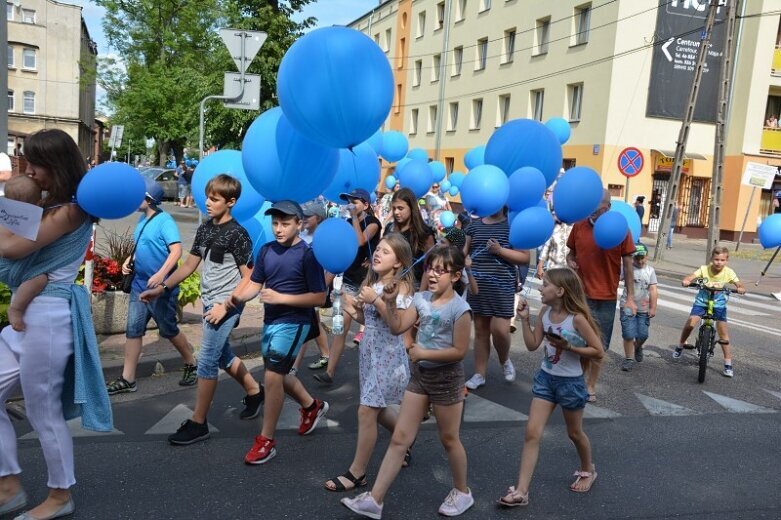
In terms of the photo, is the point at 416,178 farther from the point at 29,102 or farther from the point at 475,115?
the point at 29,102

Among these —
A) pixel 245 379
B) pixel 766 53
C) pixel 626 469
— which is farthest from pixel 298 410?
pixel 766 53

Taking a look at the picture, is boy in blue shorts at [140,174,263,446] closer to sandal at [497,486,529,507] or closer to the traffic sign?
sandal at [497,486,529,507]

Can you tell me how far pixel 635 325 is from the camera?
6.86m

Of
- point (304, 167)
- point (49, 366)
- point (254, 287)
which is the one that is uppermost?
point (304, 167)

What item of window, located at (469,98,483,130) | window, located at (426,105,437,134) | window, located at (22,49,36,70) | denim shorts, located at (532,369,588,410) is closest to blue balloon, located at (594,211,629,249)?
denim shorts, located at (532,369,588,410)

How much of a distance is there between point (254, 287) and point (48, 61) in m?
57.4

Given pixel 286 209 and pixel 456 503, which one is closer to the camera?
pixel 456 503

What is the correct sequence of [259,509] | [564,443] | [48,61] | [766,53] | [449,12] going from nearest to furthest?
[259,509], [564,443], [766,53], [449,12], [48,61]

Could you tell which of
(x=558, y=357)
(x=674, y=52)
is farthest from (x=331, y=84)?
(x=674, y=52)

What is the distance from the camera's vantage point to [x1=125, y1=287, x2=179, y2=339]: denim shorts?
5.21 metres

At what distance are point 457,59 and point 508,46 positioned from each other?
5.04 m

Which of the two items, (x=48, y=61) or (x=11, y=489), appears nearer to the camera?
(x=11, y=489)

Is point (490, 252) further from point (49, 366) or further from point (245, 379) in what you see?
point (49, 366)

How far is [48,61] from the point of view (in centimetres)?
5269
